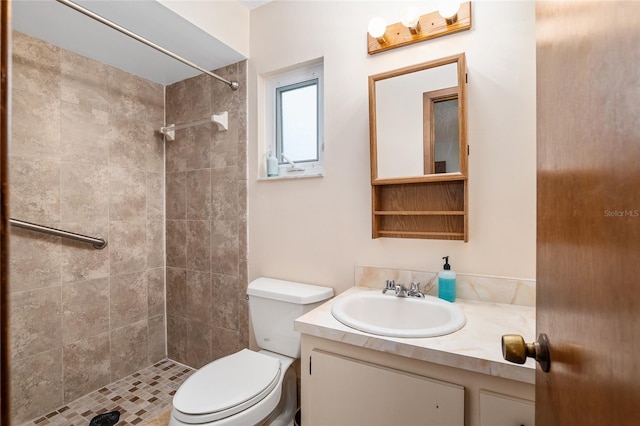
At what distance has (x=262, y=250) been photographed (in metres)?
1.81

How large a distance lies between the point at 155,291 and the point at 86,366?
558mm

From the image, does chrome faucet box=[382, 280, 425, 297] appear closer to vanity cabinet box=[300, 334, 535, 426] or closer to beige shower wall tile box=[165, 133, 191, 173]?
vanity cabinet box=[300, 334, 535, 426]

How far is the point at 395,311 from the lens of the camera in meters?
1.27

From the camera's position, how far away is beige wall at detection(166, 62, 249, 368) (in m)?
1.88

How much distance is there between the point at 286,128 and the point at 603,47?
5.49 feet

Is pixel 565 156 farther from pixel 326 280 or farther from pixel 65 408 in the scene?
pixel 65 408

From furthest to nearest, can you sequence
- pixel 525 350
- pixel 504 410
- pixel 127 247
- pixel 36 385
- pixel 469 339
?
pixel 127 247, pixel 36 385, pixel 469 339, pixel 504 410, pixel 525 350

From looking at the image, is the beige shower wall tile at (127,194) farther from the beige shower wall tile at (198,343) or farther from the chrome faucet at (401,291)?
the chrome faucet at (401,291)

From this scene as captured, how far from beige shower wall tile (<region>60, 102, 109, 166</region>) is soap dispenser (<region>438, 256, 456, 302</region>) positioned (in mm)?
2079

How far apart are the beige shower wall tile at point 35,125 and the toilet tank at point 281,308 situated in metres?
1.37

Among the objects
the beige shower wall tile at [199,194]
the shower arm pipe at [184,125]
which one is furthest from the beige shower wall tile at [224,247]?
the shower arm pipe at [184,125]

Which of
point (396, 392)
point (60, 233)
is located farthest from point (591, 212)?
point (60, 233)

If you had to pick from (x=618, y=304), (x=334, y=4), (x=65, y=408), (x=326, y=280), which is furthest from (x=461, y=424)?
(x=65, y=408)

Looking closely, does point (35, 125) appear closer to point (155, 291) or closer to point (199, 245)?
point (199, 245)
